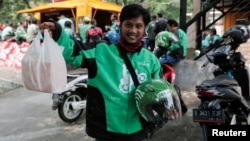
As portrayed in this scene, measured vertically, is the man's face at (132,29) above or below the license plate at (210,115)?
above

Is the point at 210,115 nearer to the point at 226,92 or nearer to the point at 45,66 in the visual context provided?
the point at 226,92

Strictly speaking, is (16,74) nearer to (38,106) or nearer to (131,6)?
(38,106)

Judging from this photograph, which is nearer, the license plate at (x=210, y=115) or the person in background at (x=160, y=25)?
the license plate at (x=210, y=115)

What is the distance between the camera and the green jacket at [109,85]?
2.24 metres

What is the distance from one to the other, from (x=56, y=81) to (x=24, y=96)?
611cm

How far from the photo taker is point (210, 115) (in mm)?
3355

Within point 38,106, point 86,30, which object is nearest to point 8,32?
point 86,30

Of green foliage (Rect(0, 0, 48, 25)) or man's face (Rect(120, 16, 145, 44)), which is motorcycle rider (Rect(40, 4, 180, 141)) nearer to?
man's face (Rect(120, 16, 145, 44))

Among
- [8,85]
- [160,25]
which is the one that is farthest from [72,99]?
[160,25]

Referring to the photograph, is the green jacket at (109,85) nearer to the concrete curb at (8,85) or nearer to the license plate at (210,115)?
the license plate at (210,115)

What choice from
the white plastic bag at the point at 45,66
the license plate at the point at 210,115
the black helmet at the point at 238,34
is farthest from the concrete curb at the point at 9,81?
the white plastic bag at the point at 45,66

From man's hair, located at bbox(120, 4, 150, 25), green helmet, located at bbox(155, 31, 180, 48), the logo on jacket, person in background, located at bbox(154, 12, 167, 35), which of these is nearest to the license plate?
the logo on jacket

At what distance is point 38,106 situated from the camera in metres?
6.83

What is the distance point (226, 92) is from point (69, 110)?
2.74 meters
